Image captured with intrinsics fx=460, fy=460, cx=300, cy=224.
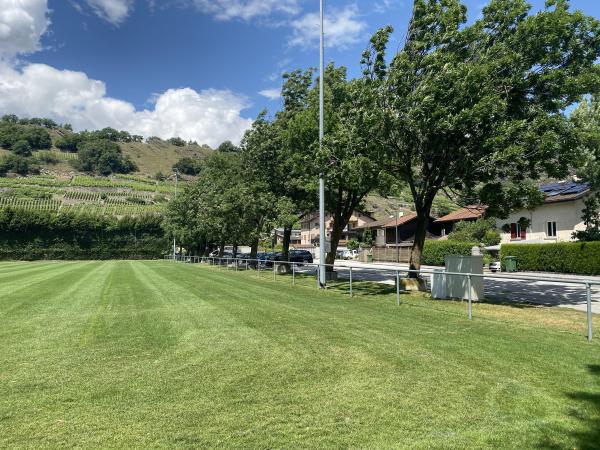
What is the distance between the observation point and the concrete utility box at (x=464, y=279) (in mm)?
14047

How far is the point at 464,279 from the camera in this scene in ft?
48.2

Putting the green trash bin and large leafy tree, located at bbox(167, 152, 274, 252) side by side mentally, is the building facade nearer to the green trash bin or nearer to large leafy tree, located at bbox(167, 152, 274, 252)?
large leafy tree, located at bbox(167, 152, 274, 252)

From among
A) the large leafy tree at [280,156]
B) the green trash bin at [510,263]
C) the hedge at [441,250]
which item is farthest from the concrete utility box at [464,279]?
the hedge at [441,250]

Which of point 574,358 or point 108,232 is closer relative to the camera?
point 574,358

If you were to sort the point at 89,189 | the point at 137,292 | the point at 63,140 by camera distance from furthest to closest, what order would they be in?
the point at 63,140
the point at 89,189
the point at 137,292

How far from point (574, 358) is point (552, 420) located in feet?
8.94

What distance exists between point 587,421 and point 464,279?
10.7 meters

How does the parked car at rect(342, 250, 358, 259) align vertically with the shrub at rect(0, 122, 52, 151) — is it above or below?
below

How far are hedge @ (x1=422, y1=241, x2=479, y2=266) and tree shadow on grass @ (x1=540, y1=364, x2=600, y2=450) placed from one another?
1344 inches

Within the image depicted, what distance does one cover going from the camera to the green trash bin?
99.3ft

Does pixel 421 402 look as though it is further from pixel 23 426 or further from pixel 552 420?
pixel 23 426

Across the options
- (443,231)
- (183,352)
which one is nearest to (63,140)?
(443,231)

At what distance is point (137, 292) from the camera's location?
17.0m

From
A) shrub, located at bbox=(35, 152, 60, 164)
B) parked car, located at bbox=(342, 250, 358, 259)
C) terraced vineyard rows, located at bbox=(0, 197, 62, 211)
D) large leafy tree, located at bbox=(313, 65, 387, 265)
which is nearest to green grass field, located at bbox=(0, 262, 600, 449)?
large leafy tree, located at bbox=(313, 65, 387, 265)
